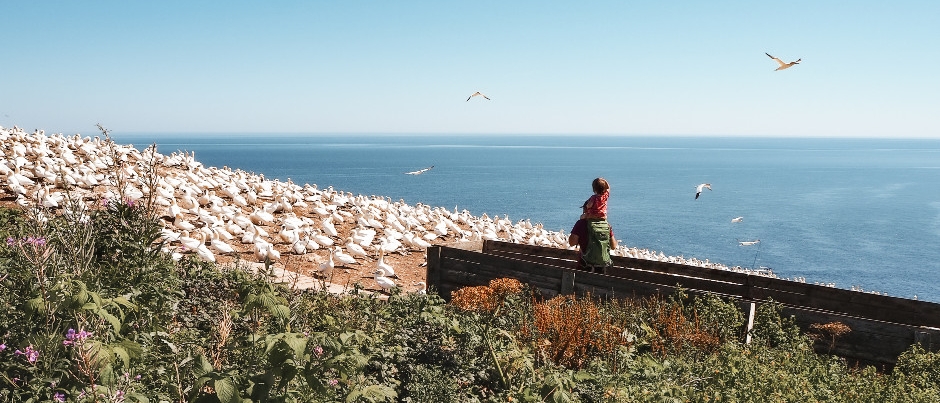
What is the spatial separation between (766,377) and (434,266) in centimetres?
530

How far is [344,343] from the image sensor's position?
15.4 feet

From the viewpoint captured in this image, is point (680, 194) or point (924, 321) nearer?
point (924, 321)

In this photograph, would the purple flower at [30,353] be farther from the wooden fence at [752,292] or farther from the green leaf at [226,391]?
the wooden fence at [752,292]

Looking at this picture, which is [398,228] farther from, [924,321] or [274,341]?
[274,341]

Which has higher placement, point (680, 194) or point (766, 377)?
point (766, 377)

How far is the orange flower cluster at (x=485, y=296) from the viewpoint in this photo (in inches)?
324

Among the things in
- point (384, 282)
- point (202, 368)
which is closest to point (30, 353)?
point (202, 368)

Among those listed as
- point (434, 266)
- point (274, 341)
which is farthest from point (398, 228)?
point (274, 341)

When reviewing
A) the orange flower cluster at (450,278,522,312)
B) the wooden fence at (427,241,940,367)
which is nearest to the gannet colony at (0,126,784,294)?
the wooden fence at (427,241,940,367)

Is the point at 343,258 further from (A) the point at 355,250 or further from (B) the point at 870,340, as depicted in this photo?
(B) the point at 870,340

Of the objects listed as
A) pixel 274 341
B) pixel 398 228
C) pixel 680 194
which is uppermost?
pixel 274 341

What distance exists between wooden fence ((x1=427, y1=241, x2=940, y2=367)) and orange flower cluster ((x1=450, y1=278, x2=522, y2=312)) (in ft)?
3.24

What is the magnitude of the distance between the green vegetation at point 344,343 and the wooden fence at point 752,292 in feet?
0.79

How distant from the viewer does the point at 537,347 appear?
24.3 feet
